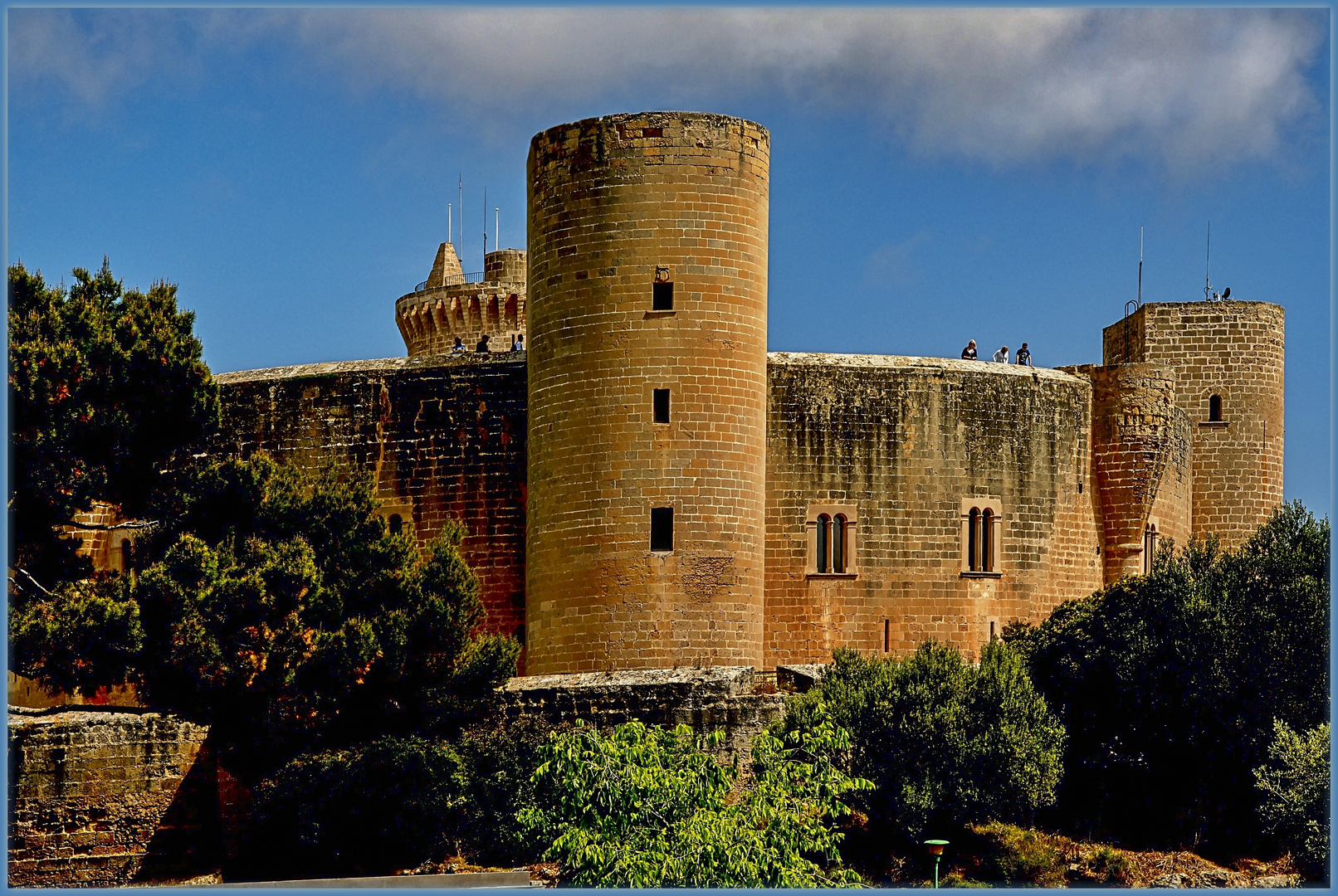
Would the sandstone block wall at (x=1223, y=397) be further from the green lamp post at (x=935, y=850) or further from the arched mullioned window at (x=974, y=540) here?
the green lamp post at (x=935, y=850)

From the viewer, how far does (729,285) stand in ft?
125

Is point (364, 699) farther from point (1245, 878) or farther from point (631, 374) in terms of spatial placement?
point (1245, 878)

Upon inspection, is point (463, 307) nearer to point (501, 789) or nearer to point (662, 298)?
point (662, 298)

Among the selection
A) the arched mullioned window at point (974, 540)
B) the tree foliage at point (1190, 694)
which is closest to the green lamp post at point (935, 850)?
the tree foliage at point (1190, 694)

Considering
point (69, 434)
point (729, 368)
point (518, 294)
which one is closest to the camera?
point (69, 434)

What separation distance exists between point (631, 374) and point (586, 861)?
36.1 ft

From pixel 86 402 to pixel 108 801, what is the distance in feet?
19.4

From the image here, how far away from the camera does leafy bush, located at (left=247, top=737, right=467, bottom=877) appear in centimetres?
3212

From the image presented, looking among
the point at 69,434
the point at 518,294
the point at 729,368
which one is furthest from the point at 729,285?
the point at 518,294

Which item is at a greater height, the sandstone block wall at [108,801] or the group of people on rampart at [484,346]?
Answer: the group of people on rampart at [484,346]

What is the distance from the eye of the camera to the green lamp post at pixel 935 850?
3116 cm

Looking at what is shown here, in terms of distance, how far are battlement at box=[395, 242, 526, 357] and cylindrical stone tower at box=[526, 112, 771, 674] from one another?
63.4ft

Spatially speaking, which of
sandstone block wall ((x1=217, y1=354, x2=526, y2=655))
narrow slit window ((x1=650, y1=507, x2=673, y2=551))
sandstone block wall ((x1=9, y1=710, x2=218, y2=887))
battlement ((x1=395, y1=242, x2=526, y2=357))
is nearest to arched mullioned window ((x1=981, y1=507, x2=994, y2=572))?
narrow slit window ((x1=650, y1=507, x2=673, y2=551))

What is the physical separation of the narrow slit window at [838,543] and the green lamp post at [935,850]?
8370 mm
